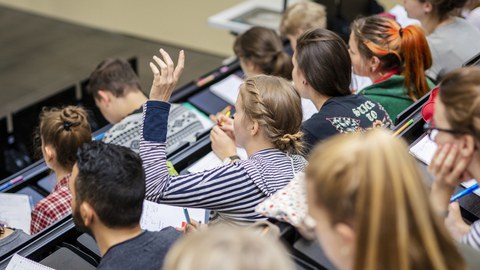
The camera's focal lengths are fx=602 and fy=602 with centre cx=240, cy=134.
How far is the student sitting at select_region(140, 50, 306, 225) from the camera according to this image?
1742mm

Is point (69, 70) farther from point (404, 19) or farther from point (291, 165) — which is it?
point (291, 165)

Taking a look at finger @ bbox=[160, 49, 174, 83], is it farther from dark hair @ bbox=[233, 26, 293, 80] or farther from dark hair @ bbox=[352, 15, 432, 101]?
dark hair @ bbox=[233, 26, 293, 80]

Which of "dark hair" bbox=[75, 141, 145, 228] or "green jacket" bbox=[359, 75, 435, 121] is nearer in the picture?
"dark hair" bbox=[75, 141, 145, 228]

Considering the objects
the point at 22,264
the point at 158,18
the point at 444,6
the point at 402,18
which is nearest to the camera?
the point at 22,264

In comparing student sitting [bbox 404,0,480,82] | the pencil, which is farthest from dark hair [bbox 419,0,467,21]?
the pencil

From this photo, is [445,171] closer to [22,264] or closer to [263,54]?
[22,264]

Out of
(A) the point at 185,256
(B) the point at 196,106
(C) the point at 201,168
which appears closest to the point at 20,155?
(B) the point at 196,106

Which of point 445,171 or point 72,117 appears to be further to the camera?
point 72,117

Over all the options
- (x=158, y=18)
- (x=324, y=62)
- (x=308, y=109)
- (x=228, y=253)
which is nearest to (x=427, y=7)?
(x=308, y=109)

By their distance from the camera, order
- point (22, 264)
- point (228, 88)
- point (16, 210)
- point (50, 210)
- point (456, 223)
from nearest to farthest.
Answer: point (456, 223) → point (22, 264) → point (50, 210) → point (16, 210) → point (228, 88)

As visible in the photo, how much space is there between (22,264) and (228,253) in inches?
34.2

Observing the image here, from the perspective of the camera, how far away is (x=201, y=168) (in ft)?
7.34

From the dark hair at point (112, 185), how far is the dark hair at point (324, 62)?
2.78ft

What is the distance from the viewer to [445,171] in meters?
1.38
